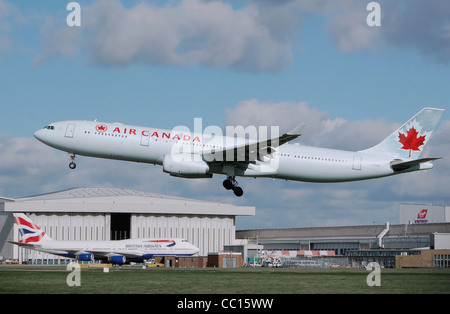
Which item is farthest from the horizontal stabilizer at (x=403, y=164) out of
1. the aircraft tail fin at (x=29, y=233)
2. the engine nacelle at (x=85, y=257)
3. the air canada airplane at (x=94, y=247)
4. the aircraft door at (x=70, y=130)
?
the aircraft tail fin at (x=29, y=233)

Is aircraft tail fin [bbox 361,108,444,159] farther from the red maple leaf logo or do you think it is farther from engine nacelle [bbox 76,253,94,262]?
Result: engine nacelle [bbox 76,253,94,262]

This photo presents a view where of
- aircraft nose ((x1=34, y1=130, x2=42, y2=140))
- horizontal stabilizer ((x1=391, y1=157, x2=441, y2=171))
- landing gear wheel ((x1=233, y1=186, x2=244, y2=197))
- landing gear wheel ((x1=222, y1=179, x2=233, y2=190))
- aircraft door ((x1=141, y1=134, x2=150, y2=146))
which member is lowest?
landing gear wheel ((x1=233, y1=186, x2=244, y2=197))

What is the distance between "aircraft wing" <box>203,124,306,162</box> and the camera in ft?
164

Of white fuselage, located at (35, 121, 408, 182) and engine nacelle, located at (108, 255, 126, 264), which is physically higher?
white fuselage, located at (35, 121, 408, 182)

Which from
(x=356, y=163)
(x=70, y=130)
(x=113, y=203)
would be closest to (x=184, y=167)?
(x=70, y=130)

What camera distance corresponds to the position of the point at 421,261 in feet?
317

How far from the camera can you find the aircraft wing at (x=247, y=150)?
4997cm

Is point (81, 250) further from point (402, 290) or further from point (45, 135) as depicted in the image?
point (402, 290)

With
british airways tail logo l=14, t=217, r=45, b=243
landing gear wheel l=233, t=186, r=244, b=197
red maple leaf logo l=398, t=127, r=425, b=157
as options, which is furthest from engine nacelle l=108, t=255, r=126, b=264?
red maple leaf logo l=398, t=127, r=425, b=157

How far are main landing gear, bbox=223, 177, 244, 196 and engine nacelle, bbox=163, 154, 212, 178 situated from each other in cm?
315

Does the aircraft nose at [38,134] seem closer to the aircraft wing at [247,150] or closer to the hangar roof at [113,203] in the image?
the aircraft wing at [247,150]

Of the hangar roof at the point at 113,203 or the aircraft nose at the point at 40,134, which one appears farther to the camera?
the hangar roof at the point at 113,203

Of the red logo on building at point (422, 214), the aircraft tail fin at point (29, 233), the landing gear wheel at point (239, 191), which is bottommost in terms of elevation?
the aircraft tail fin at point (29, 233)
